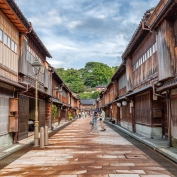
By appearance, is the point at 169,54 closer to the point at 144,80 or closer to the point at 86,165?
the point at 144,80

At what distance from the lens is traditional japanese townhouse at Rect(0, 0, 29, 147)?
12500 millimetres

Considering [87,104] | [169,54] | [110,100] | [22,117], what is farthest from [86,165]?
[87,104]

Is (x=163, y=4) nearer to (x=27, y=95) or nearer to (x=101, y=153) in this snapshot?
(x=101, y=153)

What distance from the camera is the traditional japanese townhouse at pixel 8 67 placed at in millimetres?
12500

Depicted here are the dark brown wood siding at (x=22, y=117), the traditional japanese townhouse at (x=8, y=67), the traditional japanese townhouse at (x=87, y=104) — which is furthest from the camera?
the traditional japanese townhouse at (x=87, y=104)

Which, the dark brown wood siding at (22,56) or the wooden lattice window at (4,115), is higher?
the dark brown wood siding at (22,56)

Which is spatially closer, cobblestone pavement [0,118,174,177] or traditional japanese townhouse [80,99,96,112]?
cobblestone pavement [0,118,174,177]

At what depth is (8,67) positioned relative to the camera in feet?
44.5

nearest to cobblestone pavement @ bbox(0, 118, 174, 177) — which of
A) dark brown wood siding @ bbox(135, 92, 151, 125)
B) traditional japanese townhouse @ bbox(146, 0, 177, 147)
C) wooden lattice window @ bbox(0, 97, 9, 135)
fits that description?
wooden lattice window @ bbox(0, 97, 9, 135)

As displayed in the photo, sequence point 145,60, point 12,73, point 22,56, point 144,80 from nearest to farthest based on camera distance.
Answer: point 12,73 < point 22,56 < point 145,60 < point 144,80

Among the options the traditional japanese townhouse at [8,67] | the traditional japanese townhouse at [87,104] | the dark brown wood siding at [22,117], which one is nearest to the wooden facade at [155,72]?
the traditional japanese townhouse at [8,67]

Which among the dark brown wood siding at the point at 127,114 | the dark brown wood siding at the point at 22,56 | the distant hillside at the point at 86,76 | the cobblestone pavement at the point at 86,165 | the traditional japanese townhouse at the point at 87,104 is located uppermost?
the distant hillside at the point at 86,76

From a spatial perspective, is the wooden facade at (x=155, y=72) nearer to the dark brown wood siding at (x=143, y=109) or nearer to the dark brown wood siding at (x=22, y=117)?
the dark brown wood siding at (x=143, y=109)

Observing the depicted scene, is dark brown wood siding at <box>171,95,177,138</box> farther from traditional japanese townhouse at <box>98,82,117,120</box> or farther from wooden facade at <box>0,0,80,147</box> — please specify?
traditional japanese townhouse at <box>98,82,117,120</box>
